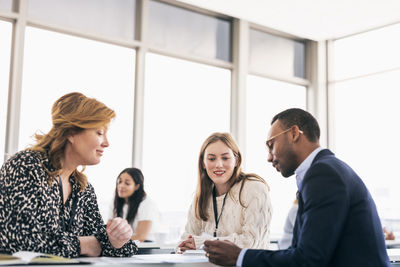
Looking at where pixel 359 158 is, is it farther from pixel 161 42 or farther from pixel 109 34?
pixel 109 34

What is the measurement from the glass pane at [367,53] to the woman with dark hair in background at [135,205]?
3857mm

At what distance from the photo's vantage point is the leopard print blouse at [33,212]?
1.82 m

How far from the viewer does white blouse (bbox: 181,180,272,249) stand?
2.79 metres

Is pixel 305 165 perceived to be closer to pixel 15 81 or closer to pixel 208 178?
pixel 208 178

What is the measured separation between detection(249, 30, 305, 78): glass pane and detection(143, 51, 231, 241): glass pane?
36.4 inches

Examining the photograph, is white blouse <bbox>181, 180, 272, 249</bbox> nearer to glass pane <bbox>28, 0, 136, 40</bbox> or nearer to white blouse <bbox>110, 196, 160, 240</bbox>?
white blouse <bbox>110, 196, 160, 240</bbox>

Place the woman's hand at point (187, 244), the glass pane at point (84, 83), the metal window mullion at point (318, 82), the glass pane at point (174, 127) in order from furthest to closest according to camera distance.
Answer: the metal window mullion at point (318, 82), the glass pane at point (174, 127), the glass pane at point (84, 83), the woman's hand at point (187, 244)

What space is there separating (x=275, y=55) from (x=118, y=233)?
569 centimetres

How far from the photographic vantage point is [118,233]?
2.09 meters

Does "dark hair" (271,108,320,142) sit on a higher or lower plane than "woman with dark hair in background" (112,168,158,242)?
higher

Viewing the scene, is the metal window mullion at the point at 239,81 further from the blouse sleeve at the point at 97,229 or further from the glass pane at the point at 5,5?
the blouse sleeve at the point at 97,229

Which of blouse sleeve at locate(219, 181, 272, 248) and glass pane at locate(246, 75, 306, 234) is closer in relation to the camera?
blouse sleeve at locate(219, 181, 272, 248)

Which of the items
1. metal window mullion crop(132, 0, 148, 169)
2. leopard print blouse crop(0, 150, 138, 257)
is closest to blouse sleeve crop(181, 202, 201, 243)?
leopard print blouse crop(0, 150, 138, 257)

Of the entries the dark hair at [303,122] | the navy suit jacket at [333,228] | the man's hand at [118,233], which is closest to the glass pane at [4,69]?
the man's hand at [118,233]
